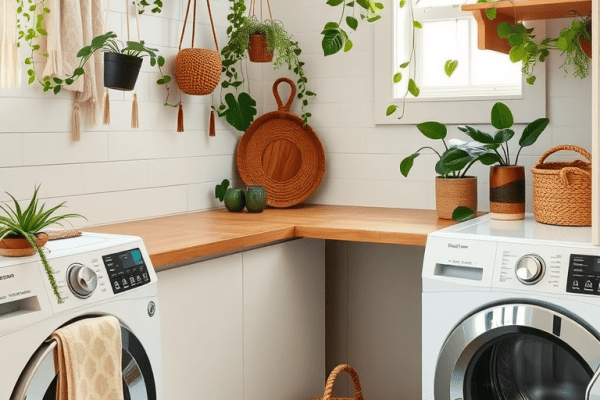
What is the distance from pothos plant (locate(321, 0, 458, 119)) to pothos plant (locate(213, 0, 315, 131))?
26 cm

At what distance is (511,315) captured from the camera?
2.33 m

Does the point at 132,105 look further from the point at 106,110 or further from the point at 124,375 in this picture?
the point at 124,375

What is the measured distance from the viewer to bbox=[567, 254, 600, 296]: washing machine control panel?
224 cm

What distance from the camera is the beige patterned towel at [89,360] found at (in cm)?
195

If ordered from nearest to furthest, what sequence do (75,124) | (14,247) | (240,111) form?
(14,247)
(75,124)
(240,111)

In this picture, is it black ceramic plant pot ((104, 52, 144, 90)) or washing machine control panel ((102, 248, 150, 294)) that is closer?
washing machine control panel ((102, 248, 150, 294))

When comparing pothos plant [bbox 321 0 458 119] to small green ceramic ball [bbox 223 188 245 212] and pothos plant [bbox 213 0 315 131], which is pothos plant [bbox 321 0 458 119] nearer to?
pothos plant [bbox 213 0 315 131]

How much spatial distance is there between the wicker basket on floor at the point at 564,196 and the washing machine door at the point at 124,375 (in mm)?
1451

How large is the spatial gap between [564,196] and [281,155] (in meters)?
1.40

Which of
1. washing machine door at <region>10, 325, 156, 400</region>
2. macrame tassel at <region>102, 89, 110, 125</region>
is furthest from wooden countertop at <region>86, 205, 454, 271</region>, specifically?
macrame tassel at <region>102, 89, 110, 125</region>

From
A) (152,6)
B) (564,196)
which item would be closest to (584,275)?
(564,196)

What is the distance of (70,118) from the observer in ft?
9.26

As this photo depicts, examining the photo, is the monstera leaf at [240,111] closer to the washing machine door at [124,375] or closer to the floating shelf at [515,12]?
the floating shelf at [515,12]

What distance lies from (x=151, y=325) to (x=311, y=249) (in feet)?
3.75
